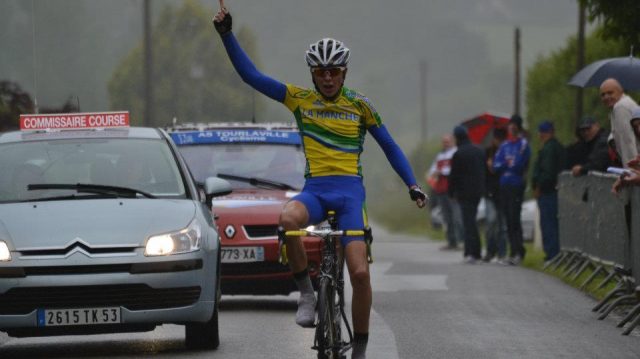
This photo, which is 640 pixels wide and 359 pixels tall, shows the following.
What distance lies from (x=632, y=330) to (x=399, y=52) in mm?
180724

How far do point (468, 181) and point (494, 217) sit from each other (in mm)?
630

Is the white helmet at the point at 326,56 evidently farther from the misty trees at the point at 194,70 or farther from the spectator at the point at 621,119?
the misty trees at the point at 194,70

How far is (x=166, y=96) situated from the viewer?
94688 mm

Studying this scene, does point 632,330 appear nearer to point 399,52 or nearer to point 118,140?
point 118,140

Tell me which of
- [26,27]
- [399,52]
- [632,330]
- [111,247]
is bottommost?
[632,330]

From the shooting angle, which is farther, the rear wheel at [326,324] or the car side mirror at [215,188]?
the car side mirror at [215,188]

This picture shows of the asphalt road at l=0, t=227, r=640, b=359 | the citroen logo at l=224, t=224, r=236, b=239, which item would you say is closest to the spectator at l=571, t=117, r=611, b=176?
the asphalt road at l=0, t=227, r=640, b=359

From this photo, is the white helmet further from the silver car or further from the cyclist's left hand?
the silver car

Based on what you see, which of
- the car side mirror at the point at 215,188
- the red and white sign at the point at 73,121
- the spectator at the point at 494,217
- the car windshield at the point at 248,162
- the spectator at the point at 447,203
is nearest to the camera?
the car side mirror at the point at 215,188

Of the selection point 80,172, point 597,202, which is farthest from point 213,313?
point 597,202

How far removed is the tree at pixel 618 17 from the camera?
19266 mm

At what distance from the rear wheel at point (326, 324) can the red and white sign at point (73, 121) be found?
395 cm

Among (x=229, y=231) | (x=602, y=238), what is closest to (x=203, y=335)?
(x=229, y=231)

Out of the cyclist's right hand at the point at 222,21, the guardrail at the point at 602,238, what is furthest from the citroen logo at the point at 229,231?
the cyclist's right hand at the point at 222,21
